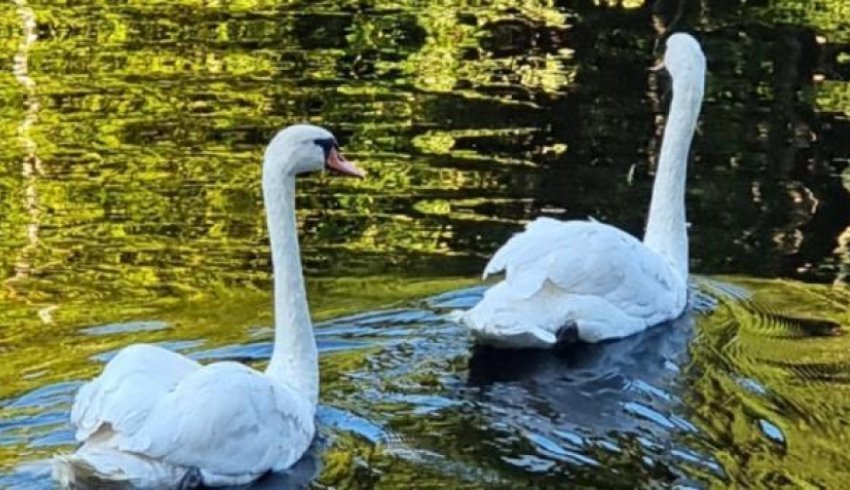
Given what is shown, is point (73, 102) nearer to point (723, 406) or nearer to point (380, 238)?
point (380, 238)

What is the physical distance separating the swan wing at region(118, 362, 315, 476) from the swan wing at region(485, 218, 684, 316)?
2364 millimetres

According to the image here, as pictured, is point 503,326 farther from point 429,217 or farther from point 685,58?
point 429,217

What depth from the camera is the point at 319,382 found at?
33.8ft

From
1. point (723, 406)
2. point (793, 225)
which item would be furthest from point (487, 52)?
point (723, 406)

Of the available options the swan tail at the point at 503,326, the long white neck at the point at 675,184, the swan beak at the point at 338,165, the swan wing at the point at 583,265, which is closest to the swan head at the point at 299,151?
the swan beak at the point at 338,165

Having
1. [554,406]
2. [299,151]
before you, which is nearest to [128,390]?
[299,151]

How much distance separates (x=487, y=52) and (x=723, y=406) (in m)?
12.1

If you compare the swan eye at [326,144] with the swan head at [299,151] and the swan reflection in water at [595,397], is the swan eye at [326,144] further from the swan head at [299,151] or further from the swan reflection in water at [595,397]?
the swan reflection in water at [595,397]

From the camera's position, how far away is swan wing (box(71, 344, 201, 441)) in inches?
333

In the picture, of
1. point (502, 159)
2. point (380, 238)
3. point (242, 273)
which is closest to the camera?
point (242, 273)

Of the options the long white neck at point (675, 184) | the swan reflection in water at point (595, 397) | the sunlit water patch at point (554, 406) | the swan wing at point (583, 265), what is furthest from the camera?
the long white neck at point (675, 184)

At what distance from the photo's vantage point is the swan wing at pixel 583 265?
11188 millimetres

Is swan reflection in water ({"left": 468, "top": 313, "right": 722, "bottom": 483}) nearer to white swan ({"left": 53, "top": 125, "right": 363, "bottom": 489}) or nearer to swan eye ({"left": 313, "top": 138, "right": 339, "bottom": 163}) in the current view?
white swan ({"left": 53, "top": 125, "right": 363, "bottom": 489})

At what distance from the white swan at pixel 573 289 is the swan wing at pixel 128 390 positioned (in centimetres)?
261
